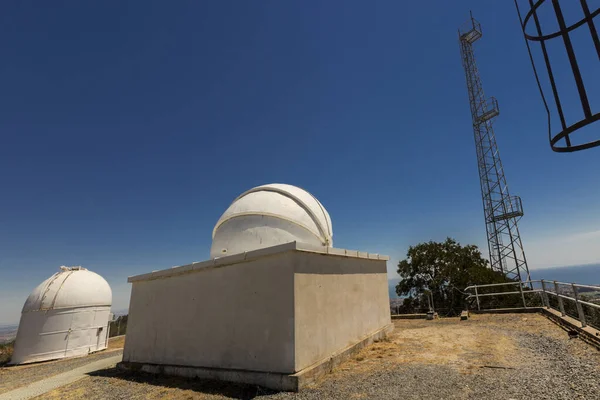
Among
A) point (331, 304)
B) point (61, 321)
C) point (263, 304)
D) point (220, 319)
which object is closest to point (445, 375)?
point (331, 304)

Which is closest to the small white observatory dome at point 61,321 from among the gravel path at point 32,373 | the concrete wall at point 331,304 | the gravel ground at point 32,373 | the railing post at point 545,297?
the gravel ground at point 32,373

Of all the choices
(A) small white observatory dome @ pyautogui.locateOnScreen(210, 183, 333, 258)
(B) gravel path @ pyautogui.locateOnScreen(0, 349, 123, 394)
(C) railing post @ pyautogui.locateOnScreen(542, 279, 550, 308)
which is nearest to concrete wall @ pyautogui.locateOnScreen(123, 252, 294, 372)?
(A) small white observatory dome @ pyautogui.locateOnScreen(210, 183, 333, 258)

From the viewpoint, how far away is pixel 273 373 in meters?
6.28

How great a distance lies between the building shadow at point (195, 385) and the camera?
6137mm

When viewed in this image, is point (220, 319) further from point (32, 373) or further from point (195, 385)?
point (32, 373)

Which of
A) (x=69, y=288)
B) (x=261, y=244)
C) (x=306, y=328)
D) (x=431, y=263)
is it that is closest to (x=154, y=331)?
(x=261, y=244)

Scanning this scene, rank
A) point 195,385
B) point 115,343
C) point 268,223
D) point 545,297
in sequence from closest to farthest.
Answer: point 195,385, point 268,223, point 545,297, point 115,343

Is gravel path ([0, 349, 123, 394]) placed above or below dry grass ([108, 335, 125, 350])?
above

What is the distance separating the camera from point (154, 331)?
9484 mm

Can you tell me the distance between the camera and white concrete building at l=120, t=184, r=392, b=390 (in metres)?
6.57

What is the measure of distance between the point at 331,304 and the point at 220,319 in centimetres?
298

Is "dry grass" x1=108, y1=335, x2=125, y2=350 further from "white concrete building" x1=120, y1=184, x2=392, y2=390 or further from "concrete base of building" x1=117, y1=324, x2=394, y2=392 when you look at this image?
"concrete base of building" x1=117, y1=324, x2=394, y2=392

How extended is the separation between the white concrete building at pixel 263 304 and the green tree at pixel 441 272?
13.0 metres

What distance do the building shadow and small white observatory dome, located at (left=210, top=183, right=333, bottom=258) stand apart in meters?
4.11
